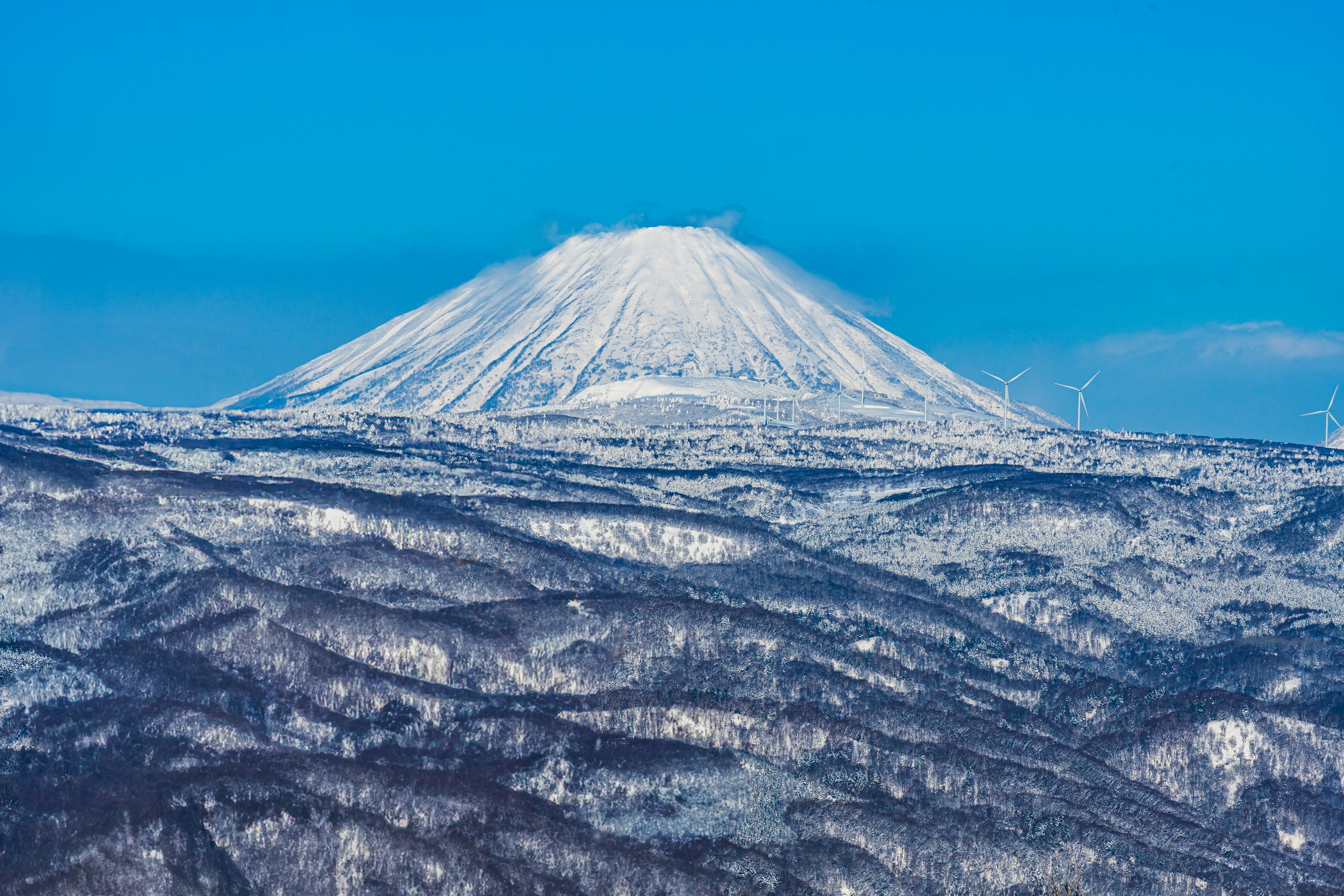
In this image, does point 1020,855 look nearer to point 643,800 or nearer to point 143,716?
point 643,800

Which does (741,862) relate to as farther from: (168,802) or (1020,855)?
(168,802)

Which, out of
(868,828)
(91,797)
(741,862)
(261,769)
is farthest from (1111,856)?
(91,797)

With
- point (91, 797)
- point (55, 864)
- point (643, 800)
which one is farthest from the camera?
point (643, 800)

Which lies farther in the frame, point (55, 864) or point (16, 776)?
point (16, 776)

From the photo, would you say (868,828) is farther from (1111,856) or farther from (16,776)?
(16,776)

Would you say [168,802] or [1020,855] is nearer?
[168,802]

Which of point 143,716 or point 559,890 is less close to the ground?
point 143,716

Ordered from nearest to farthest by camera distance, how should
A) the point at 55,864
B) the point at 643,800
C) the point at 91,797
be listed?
the point at 55,864 → the point at 91,797 → the point at 643,800

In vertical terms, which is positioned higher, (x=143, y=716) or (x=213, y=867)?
(x=143, y=716)

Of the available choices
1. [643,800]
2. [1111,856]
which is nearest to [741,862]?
[643,800]
